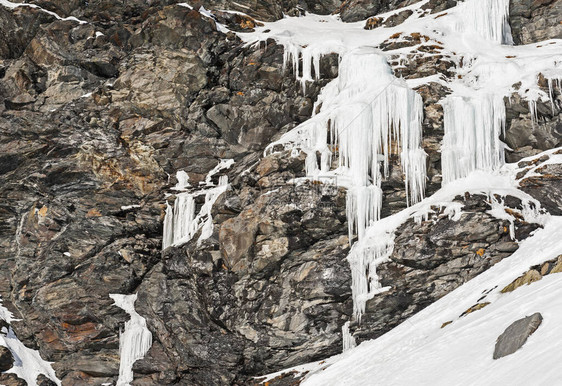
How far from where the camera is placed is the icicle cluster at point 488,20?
64.2 ft

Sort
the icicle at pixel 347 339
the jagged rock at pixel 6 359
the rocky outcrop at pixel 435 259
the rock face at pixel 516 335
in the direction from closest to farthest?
1. the rock face at pixel 516 335
2. the rocky outcrop at pixel 435 259
3. the icicle at pixel 347 339
4. the jagged rock at pixel 6 359

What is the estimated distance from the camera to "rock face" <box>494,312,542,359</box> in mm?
6801

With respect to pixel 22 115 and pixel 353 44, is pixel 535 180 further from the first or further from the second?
pixel 22 115

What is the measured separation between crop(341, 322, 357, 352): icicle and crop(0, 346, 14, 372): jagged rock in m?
14.0

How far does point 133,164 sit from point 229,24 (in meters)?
7.44

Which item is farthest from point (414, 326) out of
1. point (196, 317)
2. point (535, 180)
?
point (196, 317)

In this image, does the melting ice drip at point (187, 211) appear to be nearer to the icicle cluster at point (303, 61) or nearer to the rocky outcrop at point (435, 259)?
the icicle cluster at point (303, 61)

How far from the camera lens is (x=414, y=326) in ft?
43.3

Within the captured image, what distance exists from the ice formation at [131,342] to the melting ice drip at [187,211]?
2.83 metres

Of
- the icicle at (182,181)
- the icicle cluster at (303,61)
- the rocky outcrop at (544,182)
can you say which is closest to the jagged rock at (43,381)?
the icicle at (182,181)

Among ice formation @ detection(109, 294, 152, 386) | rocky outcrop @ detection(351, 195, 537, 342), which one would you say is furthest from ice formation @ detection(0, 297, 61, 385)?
rocky outcrop @ detection(351, 195, 537, 342)

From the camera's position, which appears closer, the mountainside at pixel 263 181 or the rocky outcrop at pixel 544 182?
the rocky outcrop at pixel 544 182

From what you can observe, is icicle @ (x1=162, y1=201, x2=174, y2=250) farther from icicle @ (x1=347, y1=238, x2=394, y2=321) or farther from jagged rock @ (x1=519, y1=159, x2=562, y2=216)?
jagged rock @ (x1=519, y1=159, x2=562, y2=216)

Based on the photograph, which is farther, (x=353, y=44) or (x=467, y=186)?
(x=353, y=44)
